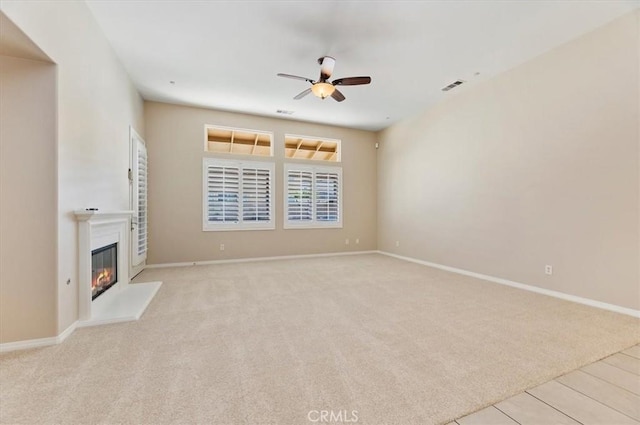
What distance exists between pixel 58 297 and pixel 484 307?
4.30m

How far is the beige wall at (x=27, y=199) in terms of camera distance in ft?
7.04

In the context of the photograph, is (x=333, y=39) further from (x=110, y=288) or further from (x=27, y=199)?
(x=110, y=288)

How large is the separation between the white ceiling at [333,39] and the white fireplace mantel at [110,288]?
7.38 feet

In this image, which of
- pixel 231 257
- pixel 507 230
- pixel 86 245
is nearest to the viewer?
pixel 86 245

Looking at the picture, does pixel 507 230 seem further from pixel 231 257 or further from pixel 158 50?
pixel 158 50

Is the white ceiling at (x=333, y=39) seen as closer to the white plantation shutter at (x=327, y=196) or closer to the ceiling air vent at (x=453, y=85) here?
the ceiling air vent at (x=453, y=85)

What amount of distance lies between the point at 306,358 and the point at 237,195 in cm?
447

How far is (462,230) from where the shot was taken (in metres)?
4.91

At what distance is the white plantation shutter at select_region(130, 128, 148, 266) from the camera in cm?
439

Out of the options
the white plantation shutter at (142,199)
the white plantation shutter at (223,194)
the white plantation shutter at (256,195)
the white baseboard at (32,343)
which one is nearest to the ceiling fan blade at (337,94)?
the white plantation shutter at (256,195)

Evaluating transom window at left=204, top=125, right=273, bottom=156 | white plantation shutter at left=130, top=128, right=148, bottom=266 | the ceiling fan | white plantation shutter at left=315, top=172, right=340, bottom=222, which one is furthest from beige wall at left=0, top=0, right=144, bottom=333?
white plantation shutter at left=315, top=172, right=340, bottom=222

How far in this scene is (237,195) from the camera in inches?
233

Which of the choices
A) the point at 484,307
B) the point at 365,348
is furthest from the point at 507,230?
the point at 365,348

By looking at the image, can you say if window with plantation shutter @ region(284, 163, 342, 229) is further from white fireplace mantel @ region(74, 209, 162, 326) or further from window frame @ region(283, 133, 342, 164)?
white fireplace mantel @ region(74, 209, 162, 326)
